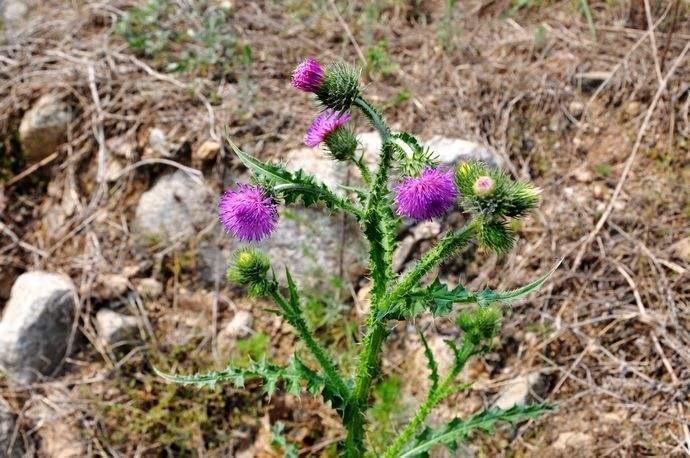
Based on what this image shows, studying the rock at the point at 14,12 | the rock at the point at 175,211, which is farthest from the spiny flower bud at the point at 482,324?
the rock at the point at 14,12

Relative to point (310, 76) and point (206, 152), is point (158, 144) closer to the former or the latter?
point (206, 152)

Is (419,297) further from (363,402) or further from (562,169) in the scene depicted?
(562,169)

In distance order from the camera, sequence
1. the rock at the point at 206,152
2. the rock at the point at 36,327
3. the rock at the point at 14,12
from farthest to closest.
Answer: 1. the rock at the point at 14,12
2. the rock at the point at 206,152
3. the rock at the point at 36,327

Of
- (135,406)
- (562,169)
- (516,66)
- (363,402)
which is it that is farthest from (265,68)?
(363,402)

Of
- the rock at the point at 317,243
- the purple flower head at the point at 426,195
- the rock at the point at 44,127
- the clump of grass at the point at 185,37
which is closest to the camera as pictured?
the purple flower head at the point at 426,195

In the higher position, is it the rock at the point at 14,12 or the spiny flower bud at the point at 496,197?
the spiny flower bud at the point at 496,197

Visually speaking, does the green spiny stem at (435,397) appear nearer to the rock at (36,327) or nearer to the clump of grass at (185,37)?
the rock at (36,327)

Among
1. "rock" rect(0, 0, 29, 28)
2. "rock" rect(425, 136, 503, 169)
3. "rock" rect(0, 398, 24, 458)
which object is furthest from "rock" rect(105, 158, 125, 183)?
"rock" rect(425, 136, 503, 169)
